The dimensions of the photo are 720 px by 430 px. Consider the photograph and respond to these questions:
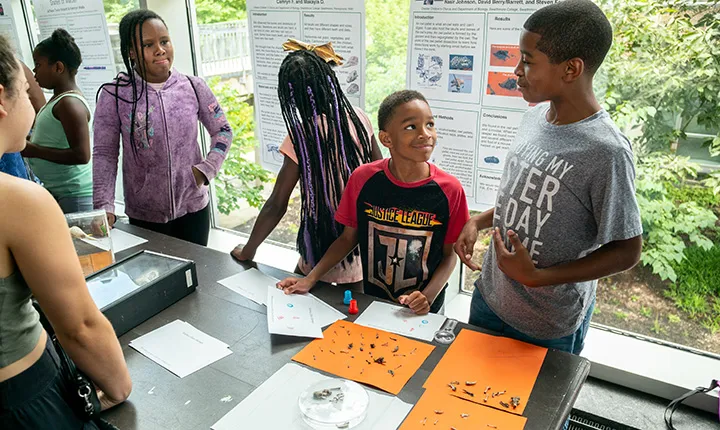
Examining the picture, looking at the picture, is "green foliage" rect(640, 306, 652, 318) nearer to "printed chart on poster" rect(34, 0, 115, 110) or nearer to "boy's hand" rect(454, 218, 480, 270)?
"boy's hand" rect(454, 218, 480, 270)

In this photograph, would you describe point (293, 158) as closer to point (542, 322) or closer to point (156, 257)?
point (156, 257)

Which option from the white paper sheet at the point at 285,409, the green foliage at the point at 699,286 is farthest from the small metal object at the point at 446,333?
the green foliage at the point at 699,286

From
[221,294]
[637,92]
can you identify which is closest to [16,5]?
[221,294]

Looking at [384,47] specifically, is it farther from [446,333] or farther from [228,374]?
[228,374]

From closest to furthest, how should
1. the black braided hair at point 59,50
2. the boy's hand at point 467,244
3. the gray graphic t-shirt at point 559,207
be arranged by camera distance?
the gray graphic t-shirt at point 559,207, the boy's hand at point 467,244, the black braided hair at point 59,50

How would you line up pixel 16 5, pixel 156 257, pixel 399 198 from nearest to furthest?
pixel 399 198 → pixel 156 257 → pixel 16 5

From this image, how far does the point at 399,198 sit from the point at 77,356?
976 millimetres

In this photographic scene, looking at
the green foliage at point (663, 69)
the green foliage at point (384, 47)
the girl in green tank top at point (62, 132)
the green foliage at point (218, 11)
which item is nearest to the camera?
the green foliage at point (663, 69)

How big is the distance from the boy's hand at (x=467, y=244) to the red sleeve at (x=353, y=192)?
0.36 metres

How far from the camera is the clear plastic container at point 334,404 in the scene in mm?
1068

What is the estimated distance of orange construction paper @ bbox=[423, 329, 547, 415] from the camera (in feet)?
3.80

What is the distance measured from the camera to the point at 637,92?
2.09 metres

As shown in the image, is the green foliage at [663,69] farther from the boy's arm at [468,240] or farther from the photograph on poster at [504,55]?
the boy's arm at [468,240]

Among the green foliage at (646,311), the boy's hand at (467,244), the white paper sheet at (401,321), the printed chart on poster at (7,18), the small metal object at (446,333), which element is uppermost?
the printed chart on poster at (7,18)
